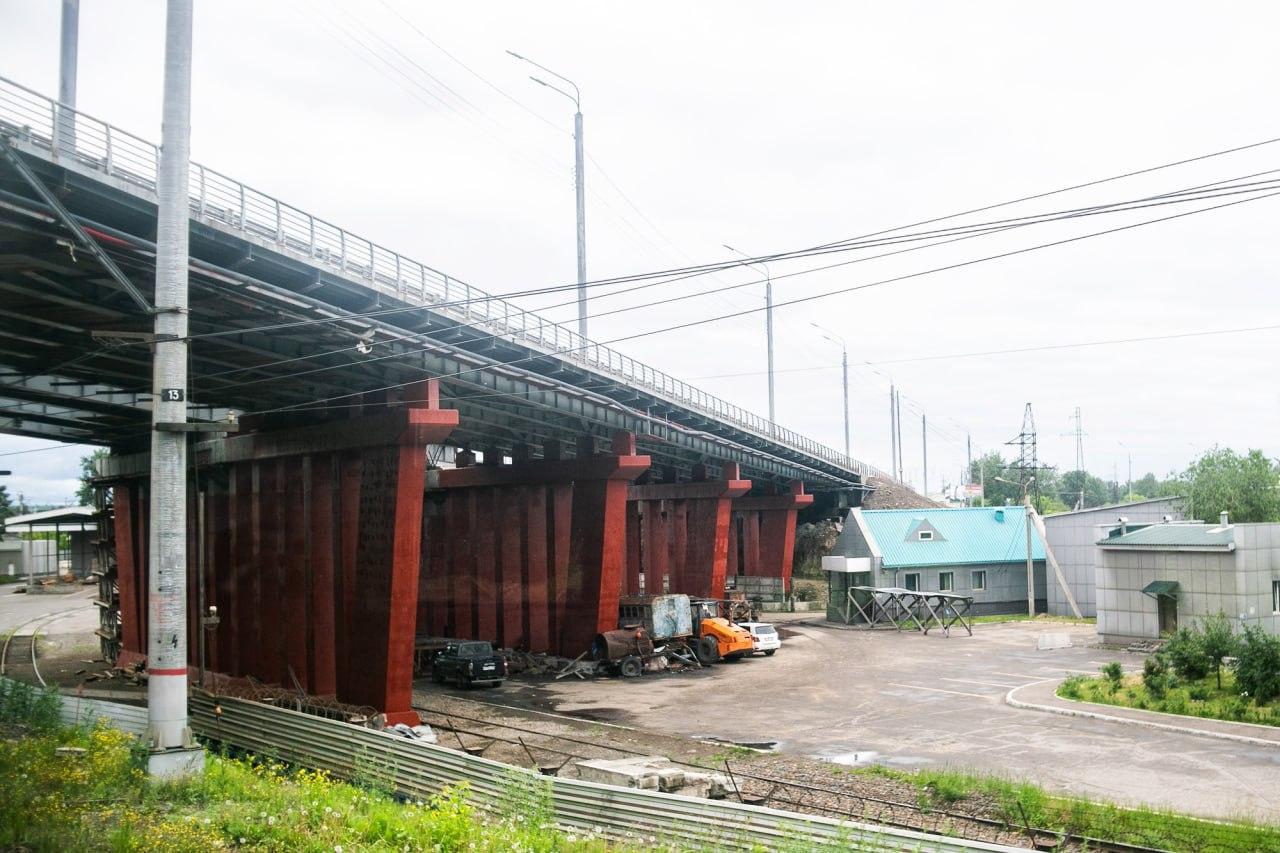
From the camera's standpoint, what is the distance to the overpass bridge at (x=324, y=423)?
73.7 feet

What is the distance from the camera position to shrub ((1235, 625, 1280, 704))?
2609cm

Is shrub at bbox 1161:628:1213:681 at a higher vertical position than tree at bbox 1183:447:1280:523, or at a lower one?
lower

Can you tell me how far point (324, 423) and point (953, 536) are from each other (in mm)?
42859

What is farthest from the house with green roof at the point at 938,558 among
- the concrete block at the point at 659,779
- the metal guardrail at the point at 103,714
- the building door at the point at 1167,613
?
the metal guardrail at the point at 103,714

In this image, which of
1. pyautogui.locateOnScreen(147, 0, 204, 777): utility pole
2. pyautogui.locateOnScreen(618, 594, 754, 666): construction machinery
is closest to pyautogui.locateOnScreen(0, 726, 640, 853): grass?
pyautogui.locateOnScreen(147, 0, 204, 777): utility pole

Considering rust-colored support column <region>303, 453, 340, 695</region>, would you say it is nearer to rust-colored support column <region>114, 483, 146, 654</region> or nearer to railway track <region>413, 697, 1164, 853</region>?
railway track <region>413, 697, 1164, 853</region>

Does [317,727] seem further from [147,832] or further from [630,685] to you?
[630,685]

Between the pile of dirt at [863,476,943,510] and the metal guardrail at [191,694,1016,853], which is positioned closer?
the metal guardrail at [191,694,1016,853]

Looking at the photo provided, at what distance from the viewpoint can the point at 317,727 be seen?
20.6 metres

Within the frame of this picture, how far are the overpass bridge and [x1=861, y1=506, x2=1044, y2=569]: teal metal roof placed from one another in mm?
9960

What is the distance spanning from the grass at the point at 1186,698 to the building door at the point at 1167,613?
368 inches

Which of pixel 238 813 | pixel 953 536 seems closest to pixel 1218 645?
pixel 238 813

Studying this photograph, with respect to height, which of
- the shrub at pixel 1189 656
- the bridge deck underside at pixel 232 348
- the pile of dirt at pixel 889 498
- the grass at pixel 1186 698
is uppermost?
the bridge deck underside at pixel 232 348

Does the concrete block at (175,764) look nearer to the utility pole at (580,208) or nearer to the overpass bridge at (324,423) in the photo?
the overpass bridge at (324,423)
